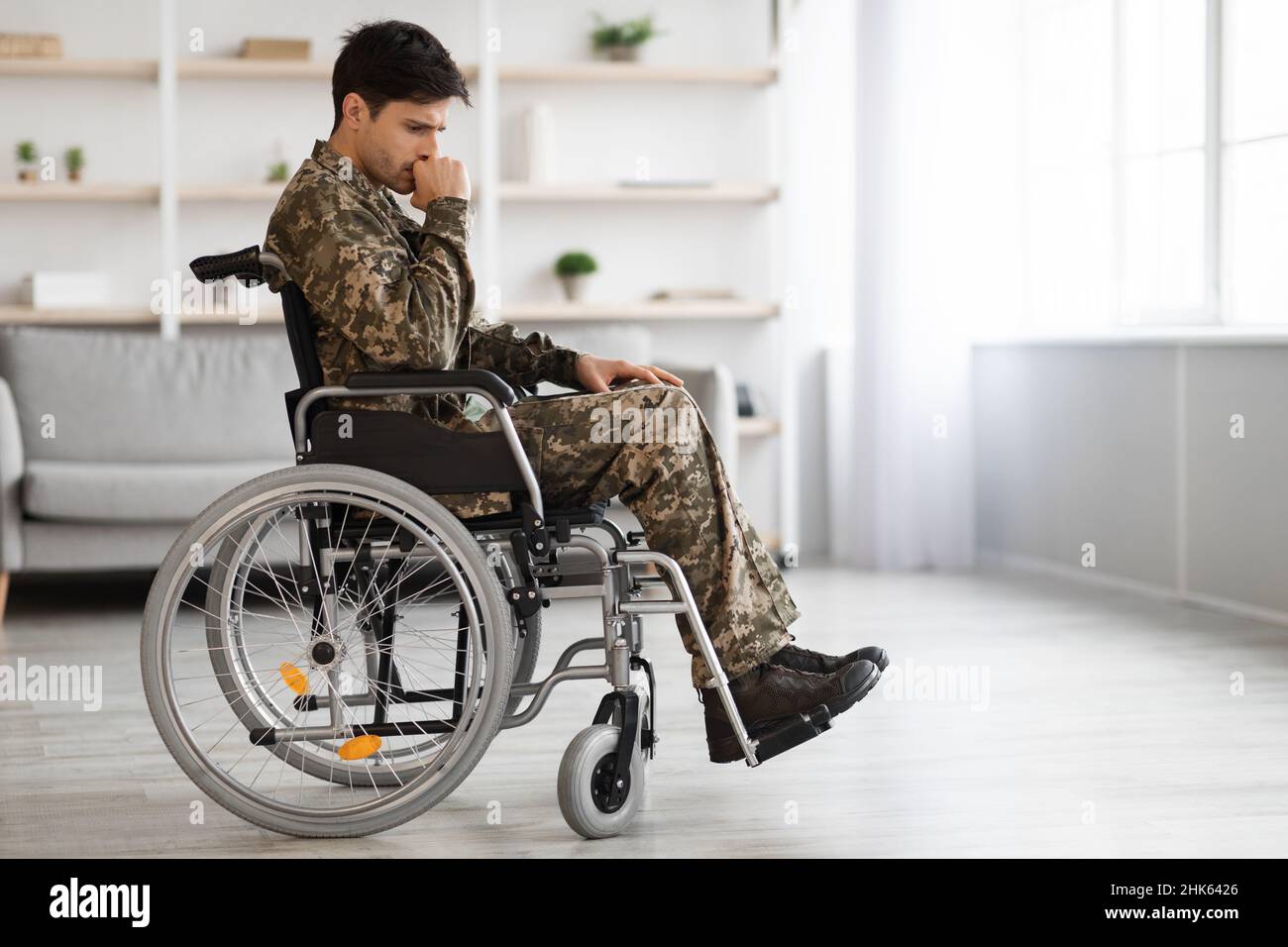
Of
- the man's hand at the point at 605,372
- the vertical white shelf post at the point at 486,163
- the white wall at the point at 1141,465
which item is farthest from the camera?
the vertical white shelf post at the point at 486,163

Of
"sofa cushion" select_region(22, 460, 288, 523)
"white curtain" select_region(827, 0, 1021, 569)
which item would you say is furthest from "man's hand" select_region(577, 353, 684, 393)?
"white curtain" select_region(827, 0, 1021, 569)

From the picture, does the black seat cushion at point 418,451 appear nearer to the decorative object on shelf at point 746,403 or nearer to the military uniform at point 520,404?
the military uniform at point 520,404

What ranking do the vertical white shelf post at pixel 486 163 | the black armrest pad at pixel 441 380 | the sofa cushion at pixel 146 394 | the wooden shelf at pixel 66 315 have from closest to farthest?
1. the black armrest pad at pixel 441 380
2. the sofa cushion at pixel 146 394
3. the wooden shelf at pixel 66 315
4. the vertical white shelf post at pixel 486 163

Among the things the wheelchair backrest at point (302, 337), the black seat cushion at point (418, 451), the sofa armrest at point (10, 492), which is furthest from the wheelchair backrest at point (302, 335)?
the sofa armrest at point (10, 492)

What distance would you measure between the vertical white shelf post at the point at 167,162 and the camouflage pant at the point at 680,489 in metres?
2.96

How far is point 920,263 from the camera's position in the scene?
4.88m

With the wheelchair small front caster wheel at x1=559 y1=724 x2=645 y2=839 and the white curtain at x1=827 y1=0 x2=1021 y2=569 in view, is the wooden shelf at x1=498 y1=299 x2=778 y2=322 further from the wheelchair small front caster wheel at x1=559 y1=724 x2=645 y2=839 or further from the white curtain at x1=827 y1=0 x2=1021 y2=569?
the wheelchair small front caster wheel at x1=559 y1=724 x2=645 y2=839

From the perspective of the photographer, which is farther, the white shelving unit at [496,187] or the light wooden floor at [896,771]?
the white shelving unit at [496,187]

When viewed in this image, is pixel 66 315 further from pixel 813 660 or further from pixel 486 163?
pixel 813 660

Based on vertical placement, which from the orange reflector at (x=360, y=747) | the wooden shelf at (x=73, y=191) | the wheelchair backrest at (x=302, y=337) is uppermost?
the wooden shelf at (x=73, y=191)

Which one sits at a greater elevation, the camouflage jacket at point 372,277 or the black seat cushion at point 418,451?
the camouflage jacket at point 372,277

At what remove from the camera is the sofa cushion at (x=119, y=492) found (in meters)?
3.97
